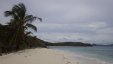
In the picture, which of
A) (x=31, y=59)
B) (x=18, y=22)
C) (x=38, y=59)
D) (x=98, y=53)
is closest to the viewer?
(x=31, y=59)

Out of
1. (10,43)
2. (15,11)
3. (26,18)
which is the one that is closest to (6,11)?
(15,11)

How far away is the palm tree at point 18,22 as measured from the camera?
23.4 meters

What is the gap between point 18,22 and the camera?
2320 cm

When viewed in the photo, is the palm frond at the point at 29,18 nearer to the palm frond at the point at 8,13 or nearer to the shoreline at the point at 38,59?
the palm frond at the point at 8,13

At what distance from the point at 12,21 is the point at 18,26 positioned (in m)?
1.11

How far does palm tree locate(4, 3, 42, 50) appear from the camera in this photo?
23.4 m

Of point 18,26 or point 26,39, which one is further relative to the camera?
point 26,39

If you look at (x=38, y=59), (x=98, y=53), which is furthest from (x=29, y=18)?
(x=98, y=53)

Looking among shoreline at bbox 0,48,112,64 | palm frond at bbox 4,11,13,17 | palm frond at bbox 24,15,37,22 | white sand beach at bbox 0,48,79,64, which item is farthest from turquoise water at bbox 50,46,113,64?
palm frond at bbox 4,11,13,17

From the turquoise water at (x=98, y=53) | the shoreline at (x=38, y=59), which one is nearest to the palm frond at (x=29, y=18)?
the shoreline at (x=38, y=59)

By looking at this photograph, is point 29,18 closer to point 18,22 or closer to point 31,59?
point 18,22

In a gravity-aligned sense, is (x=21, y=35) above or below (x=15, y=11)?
below

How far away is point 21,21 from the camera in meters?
23.4

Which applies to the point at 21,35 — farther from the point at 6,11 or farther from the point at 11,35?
the point at 6,11
